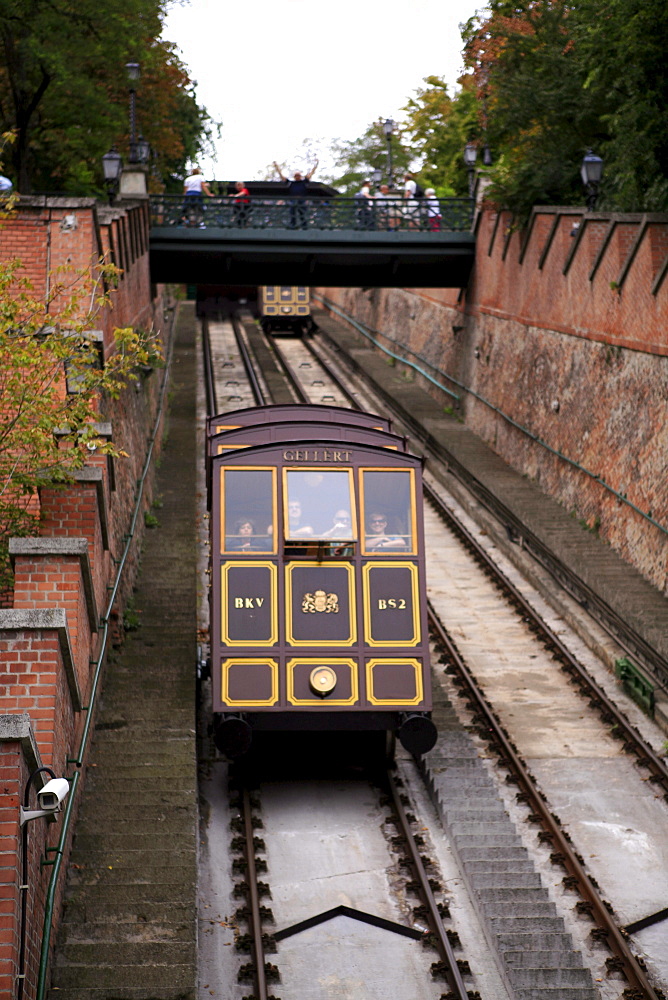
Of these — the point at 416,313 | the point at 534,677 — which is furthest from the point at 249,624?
the point at 416,313

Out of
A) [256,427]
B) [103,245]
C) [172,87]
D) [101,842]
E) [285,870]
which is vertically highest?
[172,87]

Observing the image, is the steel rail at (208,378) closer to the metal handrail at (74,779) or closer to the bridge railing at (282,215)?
the bridge railing at (282,215)

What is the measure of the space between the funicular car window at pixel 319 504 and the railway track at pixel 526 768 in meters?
3.20

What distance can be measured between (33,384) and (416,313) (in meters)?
27.6

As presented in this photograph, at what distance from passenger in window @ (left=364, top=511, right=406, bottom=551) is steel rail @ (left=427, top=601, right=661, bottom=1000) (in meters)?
2.72

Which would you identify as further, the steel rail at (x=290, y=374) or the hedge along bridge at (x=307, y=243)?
the steel rail at (x=290, y=374)

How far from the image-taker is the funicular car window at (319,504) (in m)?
12.4

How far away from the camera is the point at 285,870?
1127cm

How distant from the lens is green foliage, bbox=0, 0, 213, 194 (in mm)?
22531

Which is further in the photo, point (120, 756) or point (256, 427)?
point (256, 427)

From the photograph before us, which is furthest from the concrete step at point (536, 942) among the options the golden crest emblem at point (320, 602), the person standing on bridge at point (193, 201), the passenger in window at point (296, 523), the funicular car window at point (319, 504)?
the person standing on bridge at point (193, 201)

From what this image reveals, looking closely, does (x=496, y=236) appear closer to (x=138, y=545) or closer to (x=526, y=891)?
(x=138, y=545)

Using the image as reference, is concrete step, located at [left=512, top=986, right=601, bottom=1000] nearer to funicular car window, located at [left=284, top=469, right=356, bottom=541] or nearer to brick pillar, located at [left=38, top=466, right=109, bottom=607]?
funicular car window, located at [left=284, top=469, right=356, bottom=541]

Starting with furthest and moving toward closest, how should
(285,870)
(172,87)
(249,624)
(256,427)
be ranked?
(172,87)
(256,427)
(249,624)
(285,870)
